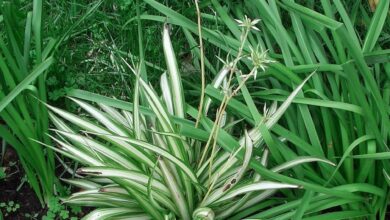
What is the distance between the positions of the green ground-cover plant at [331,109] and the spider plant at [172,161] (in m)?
0.06

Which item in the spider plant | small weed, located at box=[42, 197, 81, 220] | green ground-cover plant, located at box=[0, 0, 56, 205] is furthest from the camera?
small weed, located at box=[42, 197, 81, 220]

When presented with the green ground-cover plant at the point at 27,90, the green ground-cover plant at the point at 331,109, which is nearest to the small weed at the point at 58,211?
the green ground-cover plant at the point at 27,90

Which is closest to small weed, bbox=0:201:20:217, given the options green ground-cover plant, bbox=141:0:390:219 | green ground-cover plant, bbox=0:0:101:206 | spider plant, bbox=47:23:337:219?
green ground-cover plant, bbox=0:0:101:206

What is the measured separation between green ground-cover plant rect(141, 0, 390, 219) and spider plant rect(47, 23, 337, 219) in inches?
2.5

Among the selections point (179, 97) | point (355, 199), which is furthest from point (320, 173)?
point (179, 97)

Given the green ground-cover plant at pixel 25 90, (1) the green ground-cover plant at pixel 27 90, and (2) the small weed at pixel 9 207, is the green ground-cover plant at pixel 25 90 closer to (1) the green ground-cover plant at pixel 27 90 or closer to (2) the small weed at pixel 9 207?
(1) the green ground-cover plant at pixel 27 90

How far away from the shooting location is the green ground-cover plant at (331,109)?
1.86 meters

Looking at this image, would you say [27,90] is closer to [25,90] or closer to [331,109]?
[25,90]

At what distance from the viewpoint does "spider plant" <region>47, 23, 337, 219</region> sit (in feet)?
5.92

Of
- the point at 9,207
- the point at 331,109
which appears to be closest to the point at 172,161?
the point at 331,109

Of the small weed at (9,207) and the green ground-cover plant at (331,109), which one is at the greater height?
the green ground-cover plant at (331,109)

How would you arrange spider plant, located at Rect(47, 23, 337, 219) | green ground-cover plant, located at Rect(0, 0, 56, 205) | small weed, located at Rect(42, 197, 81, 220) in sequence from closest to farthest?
spider plant, located at Rect(47, 23, 337, 219), green ground-cover plant, located at Rect(0, 0, 56, 205), small weed, located at Rect(42, 197, 81, 220)

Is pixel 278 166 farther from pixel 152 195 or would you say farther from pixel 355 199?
pixel 152 195

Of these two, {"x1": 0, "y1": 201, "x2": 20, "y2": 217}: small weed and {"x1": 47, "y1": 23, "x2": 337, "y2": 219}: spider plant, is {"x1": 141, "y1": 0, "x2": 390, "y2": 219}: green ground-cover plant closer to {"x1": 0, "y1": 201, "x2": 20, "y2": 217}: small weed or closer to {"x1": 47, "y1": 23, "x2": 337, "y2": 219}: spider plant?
{"x1": 47, "y1": 23, "x2": 337, "y2": 219}: spider plant
